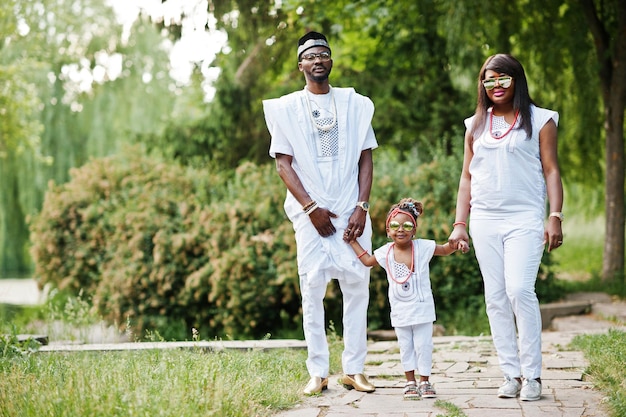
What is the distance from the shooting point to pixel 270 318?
9320 millimetres

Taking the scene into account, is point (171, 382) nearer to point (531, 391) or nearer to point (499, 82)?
point (531, 391)

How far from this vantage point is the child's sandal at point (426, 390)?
4.53 metres

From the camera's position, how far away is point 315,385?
4750 millimetres

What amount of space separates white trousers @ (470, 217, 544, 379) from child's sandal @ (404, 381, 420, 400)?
1.68 feet

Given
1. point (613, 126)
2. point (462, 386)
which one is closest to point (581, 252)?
point (613, 126)

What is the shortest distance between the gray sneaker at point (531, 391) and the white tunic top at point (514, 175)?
909 millimetres

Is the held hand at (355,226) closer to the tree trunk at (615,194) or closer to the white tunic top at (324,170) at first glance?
the white tunic top at (324,170)

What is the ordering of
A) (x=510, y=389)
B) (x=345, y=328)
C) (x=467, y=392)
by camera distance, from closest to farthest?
(x=510, y=389), (x=467, y=392), (x=345, y=328)

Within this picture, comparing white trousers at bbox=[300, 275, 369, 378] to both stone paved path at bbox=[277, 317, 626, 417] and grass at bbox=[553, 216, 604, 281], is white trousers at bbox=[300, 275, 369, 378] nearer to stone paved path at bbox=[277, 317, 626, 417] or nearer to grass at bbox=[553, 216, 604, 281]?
stone paved path at bbox=[277, 317, 626, 417]

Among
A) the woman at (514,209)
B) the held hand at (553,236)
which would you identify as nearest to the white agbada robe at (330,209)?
the woman at (514,209)

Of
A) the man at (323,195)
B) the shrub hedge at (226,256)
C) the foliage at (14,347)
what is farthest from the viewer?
the shrub hedge at (226,256)

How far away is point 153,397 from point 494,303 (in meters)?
1.99

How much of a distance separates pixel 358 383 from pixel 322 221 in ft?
3.24

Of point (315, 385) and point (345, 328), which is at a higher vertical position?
point (345, 328)
